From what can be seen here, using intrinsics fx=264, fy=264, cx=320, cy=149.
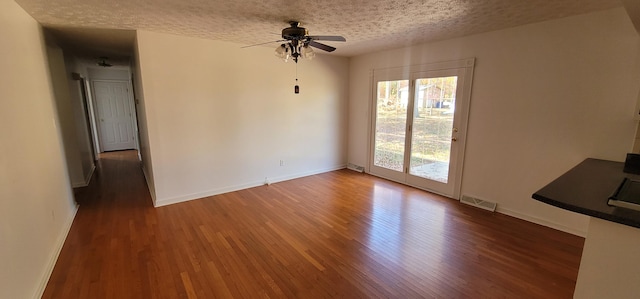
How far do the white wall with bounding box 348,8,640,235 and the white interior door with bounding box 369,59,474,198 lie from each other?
156 mm

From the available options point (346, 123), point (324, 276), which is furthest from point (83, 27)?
point (346, 123)

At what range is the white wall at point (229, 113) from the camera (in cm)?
357

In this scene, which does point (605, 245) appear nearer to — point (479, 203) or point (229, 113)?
point (479, 203)

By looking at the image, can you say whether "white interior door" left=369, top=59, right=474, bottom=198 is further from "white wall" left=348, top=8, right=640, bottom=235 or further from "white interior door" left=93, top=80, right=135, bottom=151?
"white interior door" left=93, top=80, right=135, bottom=151

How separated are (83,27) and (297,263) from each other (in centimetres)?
364

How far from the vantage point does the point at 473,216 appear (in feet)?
11.2

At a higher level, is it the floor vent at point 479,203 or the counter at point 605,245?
the counter at point 605,245

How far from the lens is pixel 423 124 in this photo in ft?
14.1

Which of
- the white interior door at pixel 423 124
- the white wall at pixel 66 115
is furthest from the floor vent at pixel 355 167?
the white wall at pixel 66 115

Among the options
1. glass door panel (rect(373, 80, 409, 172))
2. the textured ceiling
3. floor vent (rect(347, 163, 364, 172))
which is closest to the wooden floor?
glass door panel (rect(373, 80, 409, 172))

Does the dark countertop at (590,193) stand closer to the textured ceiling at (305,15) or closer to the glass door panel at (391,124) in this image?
the textured ceiling at (305,15)

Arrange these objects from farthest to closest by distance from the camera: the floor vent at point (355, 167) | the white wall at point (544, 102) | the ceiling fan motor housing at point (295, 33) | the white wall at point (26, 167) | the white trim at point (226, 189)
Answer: the floor vent at point (355, 167)
the white trim at point (226, 189)
the ceiling fan motor housing at point (295, 33)
the white wall at point (544, 102)
the white wall at point (26, 167)

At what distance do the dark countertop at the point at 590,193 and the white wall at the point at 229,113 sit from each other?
12.7 feet

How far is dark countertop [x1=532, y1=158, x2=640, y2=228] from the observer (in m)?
1.21
